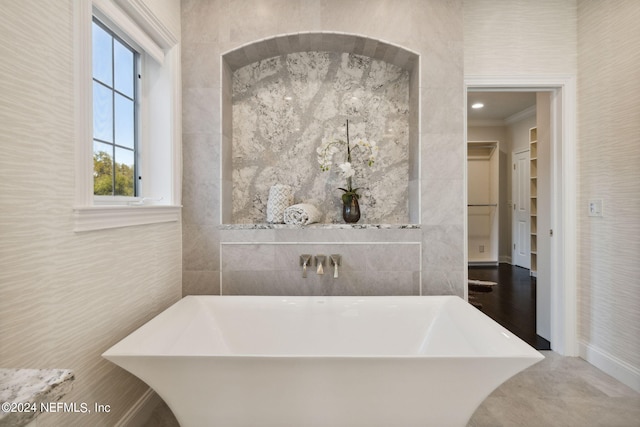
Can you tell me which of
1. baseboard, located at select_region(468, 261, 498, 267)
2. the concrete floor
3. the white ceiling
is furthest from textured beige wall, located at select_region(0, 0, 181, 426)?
baseboard, located at select_region(468, 261, 498, 267)

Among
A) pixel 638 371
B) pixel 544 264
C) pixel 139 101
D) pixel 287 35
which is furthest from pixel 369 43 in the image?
pixel 638 371

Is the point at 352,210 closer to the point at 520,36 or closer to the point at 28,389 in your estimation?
the point at 520,36

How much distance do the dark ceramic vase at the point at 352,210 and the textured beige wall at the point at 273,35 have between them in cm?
19

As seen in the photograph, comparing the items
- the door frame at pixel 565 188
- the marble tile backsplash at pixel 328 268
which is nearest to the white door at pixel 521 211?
the door frame at pixel 565 188

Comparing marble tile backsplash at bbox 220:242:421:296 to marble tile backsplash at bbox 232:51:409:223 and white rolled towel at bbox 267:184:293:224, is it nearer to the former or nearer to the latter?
white rolled towel at bbox 267:184:293:224

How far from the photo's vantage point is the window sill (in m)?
1.32

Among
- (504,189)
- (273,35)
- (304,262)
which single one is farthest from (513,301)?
(273,35)

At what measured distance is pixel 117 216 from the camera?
1530 millimetres

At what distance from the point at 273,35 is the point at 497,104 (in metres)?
4.15

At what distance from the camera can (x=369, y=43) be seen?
7.61ft

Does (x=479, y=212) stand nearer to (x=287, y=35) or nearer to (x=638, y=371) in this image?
(x=638, y=371)

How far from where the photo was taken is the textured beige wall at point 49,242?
1.03 metres

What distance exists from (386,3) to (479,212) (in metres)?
4.92

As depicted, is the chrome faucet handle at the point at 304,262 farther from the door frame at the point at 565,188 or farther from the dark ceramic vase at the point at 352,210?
the door frame at the point at 565,188
